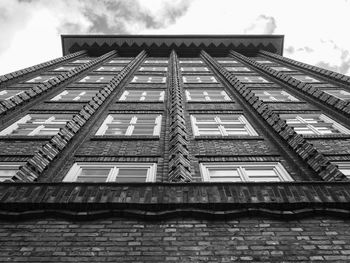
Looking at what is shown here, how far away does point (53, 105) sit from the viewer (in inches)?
538

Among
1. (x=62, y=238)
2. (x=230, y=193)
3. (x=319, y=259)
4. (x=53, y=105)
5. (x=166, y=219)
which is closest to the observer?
(x=319, y=259)

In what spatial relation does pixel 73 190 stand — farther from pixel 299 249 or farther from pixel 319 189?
pixel 319 189

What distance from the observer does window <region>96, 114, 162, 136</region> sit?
10.8 meters

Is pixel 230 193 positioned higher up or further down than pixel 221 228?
higher up

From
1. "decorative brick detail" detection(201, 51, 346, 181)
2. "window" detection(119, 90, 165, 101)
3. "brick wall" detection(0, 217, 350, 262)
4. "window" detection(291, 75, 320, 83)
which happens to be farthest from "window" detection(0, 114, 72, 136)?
"window" detection(291, 75, 320, 83)

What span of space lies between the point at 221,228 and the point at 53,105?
11.0 meters

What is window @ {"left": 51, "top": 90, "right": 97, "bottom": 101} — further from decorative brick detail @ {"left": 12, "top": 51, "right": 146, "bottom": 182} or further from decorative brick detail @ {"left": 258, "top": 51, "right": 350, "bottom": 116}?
decorative brick detail @ {"left": 258, "top": 51, "right": 350, "bottom": 116}

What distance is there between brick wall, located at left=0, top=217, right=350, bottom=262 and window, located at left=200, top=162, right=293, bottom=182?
272 cm

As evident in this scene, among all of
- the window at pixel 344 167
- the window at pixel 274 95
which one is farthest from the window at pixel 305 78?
the window at pixel 344 167

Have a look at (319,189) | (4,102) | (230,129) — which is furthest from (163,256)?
(4,102)

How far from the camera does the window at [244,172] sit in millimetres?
7445

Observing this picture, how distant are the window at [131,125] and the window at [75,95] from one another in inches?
133

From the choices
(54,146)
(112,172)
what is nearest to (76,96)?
(54,146)

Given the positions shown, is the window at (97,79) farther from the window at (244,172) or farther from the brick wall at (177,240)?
the brick wall at (177,240)
